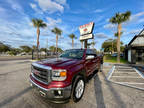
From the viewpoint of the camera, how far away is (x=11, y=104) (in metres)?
2.11

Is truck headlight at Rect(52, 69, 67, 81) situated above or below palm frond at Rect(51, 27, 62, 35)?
below

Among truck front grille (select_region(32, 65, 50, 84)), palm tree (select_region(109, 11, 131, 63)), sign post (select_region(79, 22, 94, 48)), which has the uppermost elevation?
palm tree (select_region(109, 11, 131, 63))

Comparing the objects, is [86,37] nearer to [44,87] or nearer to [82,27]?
[82,27]

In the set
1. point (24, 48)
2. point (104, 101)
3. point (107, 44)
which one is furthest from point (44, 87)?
point (24, 48)

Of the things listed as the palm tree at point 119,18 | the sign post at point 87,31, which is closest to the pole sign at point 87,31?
the sign post at point 87,31

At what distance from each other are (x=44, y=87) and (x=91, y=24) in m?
9.30

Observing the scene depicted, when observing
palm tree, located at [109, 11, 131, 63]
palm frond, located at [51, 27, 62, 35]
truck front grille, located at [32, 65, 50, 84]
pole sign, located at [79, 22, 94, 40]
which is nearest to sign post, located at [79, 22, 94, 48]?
pole sign, located at [79, 22, 94, 40]

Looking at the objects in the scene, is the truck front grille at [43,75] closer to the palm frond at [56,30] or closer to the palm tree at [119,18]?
the palm tree at [119,18]

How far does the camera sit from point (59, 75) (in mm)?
1836

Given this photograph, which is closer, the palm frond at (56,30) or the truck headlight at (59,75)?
the truck headlight at (59,75)

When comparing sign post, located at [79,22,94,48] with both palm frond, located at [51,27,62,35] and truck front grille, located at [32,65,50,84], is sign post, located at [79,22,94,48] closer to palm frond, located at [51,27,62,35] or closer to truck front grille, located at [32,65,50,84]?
truck front grille, located at [32,65,50,84]

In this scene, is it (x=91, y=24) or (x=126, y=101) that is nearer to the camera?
(x=126, y=101)

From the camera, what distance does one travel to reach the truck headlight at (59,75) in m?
1.83

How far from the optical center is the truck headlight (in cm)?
183
